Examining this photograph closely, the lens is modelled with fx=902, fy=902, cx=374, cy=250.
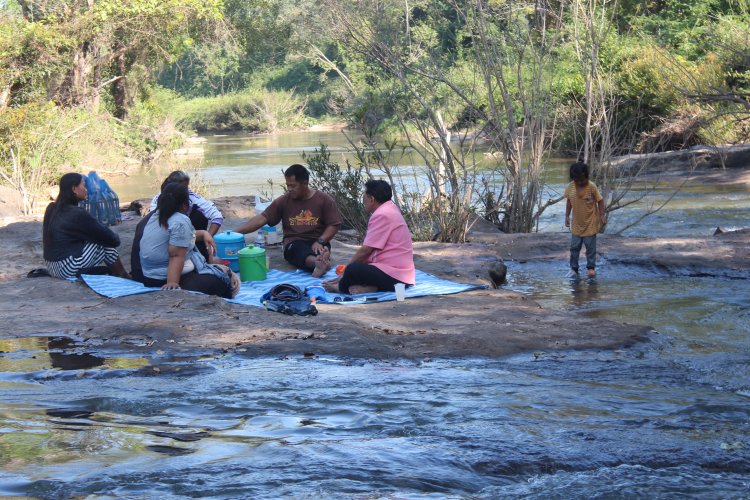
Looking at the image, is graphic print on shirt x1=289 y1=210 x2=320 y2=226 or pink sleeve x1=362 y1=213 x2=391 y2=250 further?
graphic print on shirt x1=289 y1=210 x2=320 y2=226

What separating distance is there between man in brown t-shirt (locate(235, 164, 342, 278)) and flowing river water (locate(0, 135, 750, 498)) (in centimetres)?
287

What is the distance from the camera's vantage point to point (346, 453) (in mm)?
4312

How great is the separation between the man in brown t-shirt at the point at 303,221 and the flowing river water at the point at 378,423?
9.43 feet

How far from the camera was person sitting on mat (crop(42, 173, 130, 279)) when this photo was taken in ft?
25.8

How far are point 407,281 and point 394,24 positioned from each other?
4523mm

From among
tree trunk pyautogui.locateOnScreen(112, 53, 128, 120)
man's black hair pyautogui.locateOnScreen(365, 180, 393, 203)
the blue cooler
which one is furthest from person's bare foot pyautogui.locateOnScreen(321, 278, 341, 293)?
tree trunk pyautogui.locateOnScreen(112, 53, 128, 120)

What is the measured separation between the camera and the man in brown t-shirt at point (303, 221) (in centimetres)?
886

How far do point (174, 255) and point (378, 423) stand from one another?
3.23 m

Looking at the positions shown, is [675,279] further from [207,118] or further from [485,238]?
[207,118]

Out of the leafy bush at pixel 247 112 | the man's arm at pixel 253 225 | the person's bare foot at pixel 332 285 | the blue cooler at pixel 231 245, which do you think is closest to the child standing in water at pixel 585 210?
the person's bare foot at pixel 332 285

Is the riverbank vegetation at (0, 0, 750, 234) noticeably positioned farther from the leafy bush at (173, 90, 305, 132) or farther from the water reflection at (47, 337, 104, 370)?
the leafy bush at (173, 90, 305, 132)

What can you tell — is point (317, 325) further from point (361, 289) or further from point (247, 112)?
point (247, 112)

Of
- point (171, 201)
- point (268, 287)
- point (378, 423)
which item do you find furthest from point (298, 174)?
point (378, 423)

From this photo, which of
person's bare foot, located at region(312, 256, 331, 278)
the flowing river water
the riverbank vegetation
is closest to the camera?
the flowing river water
